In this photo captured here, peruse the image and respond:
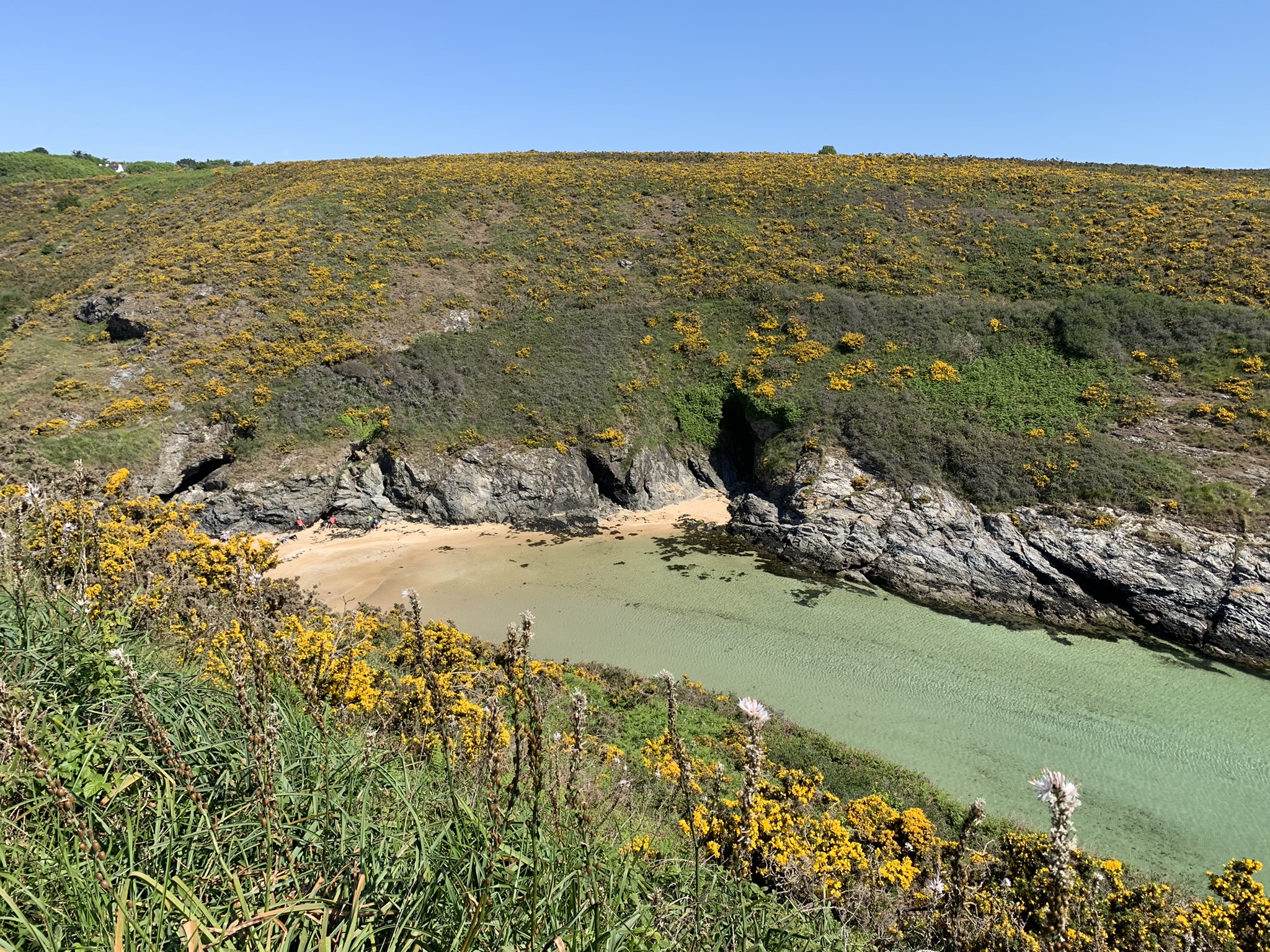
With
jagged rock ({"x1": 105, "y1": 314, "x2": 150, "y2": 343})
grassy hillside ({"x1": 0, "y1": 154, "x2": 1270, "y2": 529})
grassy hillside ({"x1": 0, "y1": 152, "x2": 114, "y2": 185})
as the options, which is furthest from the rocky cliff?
grassy hillside ({"x1": 0, "y1": 152, "x2": 114, "y2": 185})

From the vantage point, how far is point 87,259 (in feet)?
140

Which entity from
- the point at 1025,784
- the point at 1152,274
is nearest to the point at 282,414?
the point at 1025,784

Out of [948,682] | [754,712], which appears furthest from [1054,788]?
[948,682]

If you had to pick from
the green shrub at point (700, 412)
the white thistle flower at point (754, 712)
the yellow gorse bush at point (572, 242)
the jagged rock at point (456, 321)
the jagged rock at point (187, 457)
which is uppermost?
the yellow gorse bush at point (572, 242)

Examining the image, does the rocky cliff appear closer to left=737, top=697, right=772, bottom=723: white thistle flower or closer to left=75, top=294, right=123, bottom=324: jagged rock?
left=75, top=294, right=123, bottom=324: jagged rock

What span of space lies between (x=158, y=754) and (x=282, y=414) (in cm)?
3170

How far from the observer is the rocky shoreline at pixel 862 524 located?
1911cm

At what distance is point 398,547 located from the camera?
26438mm

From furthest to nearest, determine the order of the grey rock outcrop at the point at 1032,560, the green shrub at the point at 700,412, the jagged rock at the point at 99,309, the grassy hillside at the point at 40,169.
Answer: the grassy hillside at the point at 40,169 → the jagged rock at the point at 99,309 → the green shrub at the point at 700,412 → the grey rock outcrop at the point at 1032,560

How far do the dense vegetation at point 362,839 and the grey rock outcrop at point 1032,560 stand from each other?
551 inches

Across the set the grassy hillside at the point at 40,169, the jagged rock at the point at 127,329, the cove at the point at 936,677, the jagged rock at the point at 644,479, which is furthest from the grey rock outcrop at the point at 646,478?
the grassy hillside at the point at 40,169

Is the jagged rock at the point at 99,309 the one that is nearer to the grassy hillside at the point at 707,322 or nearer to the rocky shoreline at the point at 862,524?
the grassy hillside at the point at 707,322

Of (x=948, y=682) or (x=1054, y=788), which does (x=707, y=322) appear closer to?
(x=948, y=682)

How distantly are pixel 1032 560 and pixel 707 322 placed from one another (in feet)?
75.0
